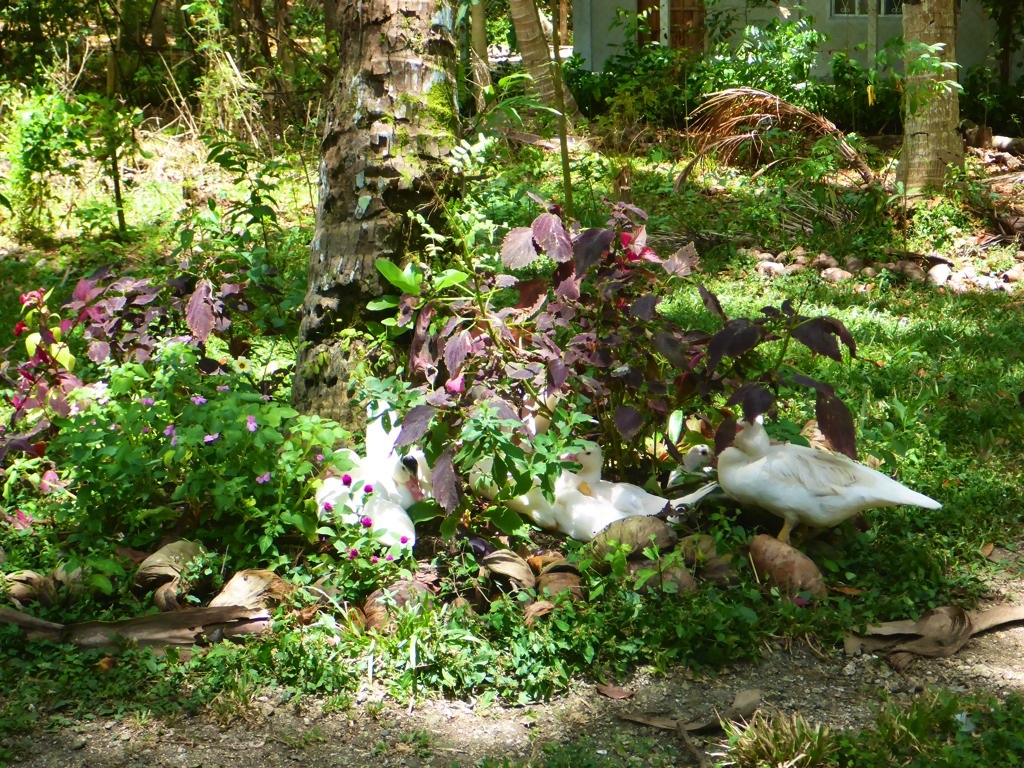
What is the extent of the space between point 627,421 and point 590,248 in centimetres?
58

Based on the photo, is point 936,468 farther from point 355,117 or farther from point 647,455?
point 355,117

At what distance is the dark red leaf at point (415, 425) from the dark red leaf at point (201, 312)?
1.19m

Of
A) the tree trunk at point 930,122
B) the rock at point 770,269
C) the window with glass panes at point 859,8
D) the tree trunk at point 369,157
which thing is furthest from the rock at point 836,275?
the window with glass panes at point 859,8

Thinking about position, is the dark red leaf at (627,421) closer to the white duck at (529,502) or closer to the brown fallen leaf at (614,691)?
the white duck at (529,502)

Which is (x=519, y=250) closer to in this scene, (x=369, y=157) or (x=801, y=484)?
(x=369, y=157)

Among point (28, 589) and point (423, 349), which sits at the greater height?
point (423, 349)

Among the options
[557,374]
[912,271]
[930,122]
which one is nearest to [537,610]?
[557,374]

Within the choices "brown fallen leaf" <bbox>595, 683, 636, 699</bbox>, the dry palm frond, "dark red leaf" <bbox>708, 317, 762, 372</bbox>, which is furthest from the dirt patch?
the dry palm frond

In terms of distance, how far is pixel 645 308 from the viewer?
327 cm

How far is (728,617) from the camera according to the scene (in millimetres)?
2949

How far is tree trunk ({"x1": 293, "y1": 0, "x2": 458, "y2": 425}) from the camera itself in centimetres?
383

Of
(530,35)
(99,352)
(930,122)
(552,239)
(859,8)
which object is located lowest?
(99,352)

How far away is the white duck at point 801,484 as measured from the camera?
3.12 m

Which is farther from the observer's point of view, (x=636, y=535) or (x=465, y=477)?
(x=465, y=477)
